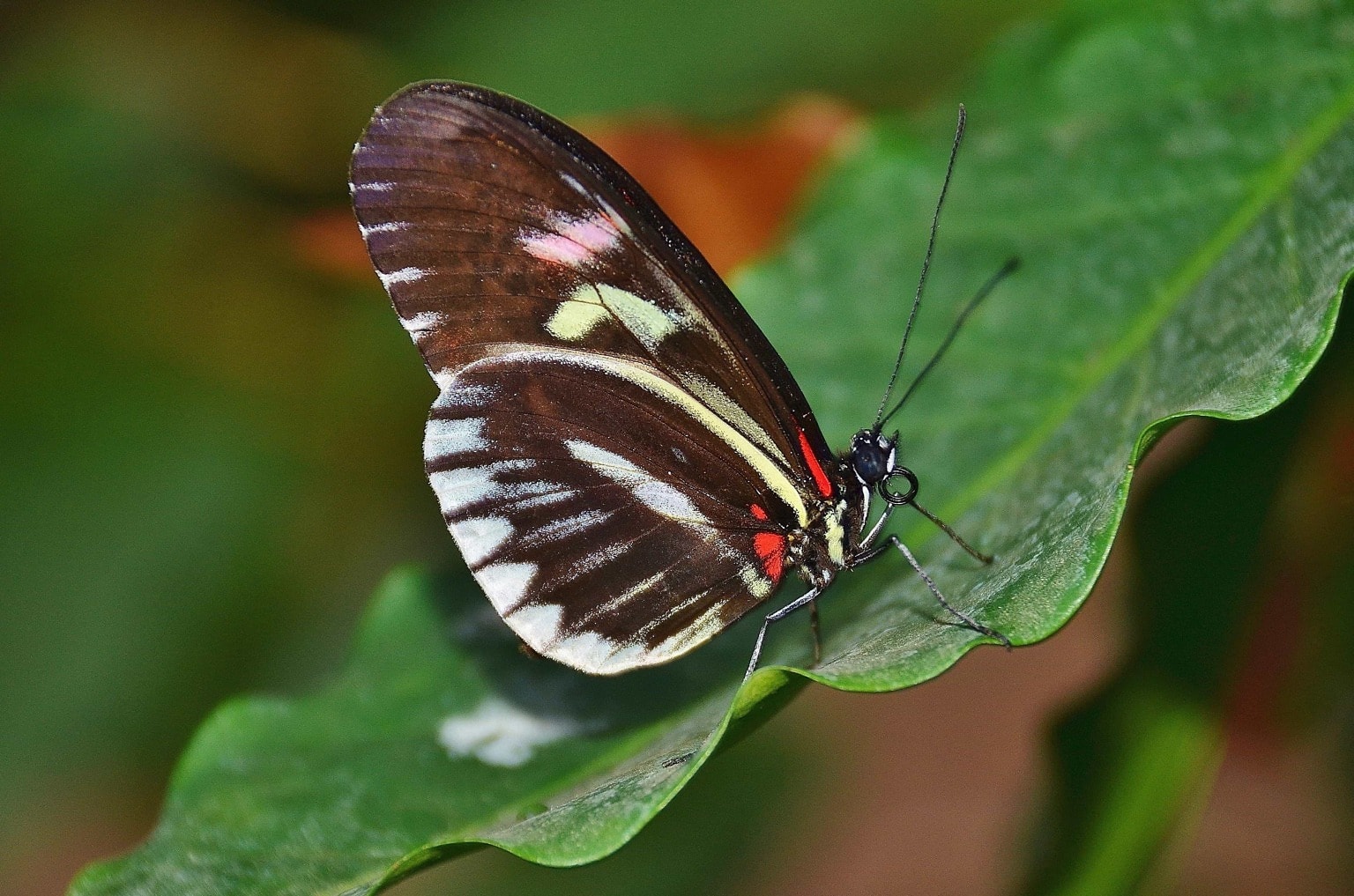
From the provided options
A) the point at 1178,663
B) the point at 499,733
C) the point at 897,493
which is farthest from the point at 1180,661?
the point at 499,733

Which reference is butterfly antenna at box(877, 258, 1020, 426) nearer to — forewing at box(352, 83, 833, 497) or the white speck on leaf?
forewing at box(352, 83, 833, 497)

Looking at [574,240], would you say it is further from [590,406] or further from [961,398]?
[961,398]

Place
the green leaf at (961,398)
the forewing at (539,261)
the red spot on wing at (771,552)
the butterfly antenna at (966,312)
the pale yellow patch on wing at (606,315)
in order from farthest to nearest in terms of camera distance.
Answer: the butterfly antenna at (966,312)
the red spot on wing at (771,552)
the pale yellow patch on wing at (606,315)
the forewing at (539,261)
the green leaf at (961,398)

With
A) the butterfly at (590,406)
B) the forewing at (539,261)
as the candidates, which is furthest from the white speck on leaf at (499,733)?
the forewing at (539,261)

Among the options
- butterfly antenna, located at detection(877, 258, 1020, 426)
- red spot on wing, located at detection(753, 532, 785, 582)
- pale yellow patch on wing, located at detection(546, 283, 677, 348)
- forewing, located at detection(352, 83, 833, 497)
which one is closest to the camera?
forewing, located at detection(352, 83, 833, 497)

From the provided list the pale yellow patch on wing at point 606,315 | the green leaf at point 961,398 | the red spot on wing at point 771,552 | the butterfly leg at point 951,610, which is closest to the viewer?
the butterfly leg at point 951,610

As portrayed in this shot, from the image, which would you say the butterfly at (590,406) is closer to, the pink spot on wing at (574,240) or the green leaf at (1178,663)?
the pink spot on wing at (574,240)

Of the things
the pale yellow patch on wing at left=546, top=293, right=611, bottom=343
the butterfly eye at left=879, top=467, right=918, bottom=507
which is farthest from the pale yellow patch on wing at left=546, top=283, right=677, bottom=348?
the butterfly eye at left=879, top=467, right=918, bottom=507
